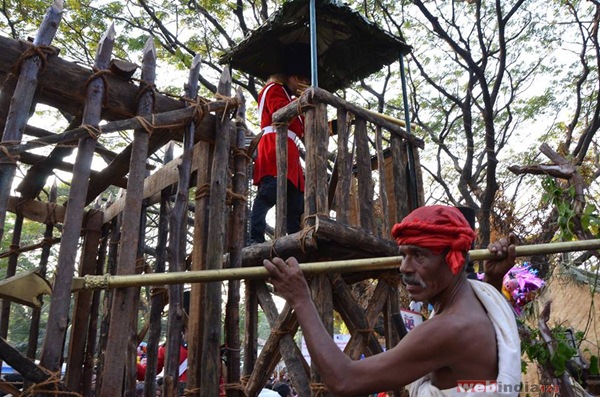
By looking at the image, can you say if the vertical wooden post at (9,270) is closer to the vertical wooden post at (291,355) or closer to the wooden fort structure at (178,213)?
the wooden fort structure at (178,213)

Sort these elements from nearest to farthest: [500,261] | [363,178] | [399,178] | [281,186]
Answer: [500,261]
[281,186]
[363,178]
[399,178]

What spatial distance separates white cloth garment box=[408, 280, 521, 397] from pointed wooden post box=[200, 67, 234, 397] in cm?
211

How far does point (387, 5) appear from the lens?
12.5m

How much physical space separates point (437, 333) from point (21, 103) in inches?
110

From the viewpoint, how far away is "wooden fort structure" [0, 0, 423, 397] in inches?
132

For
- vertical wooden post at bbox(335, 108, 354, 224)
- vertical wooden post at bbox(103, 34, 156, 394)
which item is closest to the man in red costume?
vertical wooden post at bbox(335, 108, 354, 224)

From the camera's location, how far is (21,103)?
331cm

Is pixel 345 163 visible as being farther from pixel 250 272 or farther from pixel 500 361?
pixel 500 361

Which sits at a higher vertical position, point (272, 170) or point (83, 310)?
point (272, 170)

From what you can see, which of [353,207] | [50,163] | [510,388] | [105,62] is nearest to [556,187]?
[510,388]

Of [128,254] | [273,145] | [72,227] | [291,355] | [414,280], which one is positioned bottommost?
[291,355]

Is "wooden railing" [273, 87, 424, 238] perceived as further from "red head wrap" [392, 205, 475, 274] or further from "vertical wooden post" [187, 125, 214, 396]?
"red head wrap" [392, 205, 475, 274]

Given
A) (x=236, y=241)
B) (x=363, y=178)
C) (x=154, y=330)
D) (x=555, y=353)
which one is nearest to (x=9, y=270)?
(x=154, y=330)

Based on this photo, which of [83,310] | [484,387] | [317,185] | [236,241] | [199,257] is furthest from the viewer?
[83,310]
